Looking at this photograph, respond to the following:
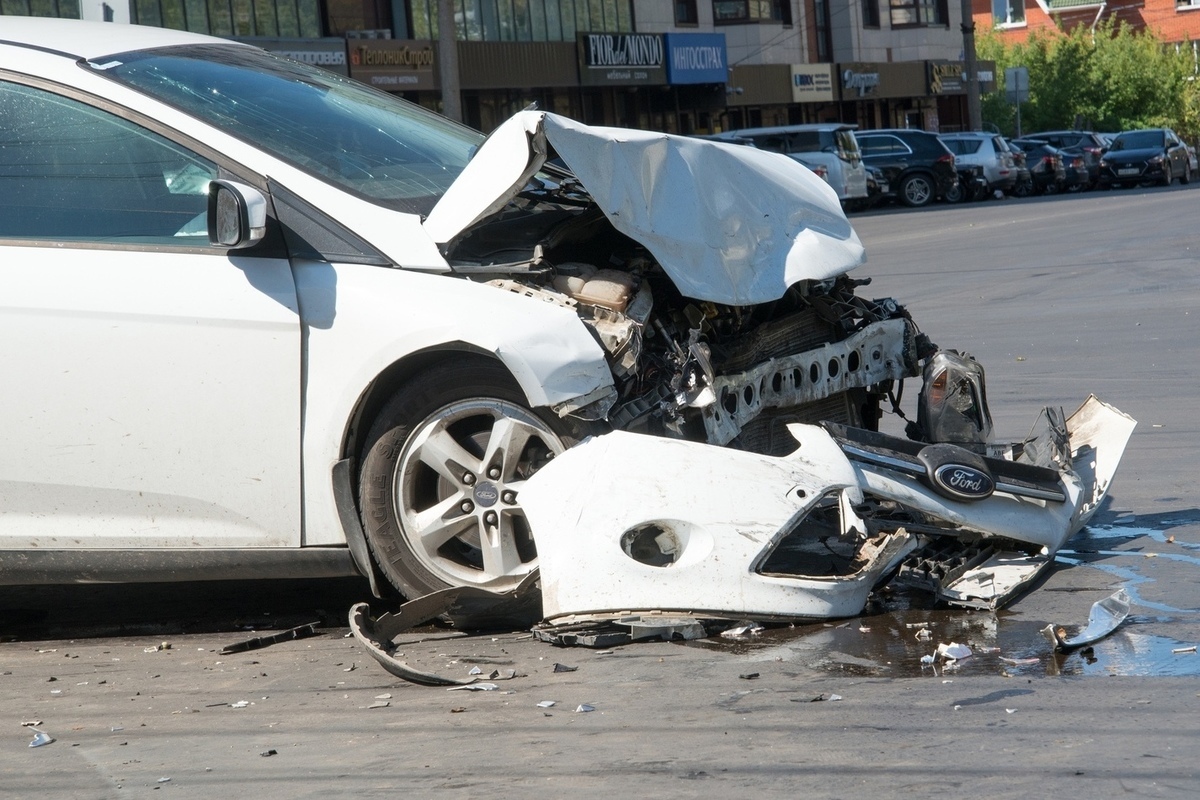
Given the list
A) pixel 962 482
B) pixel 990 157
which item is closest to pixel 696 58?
pixel 990 157

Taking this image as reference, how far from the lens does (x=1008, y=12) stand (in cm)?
8188

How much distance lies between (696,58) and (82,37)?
144 ft

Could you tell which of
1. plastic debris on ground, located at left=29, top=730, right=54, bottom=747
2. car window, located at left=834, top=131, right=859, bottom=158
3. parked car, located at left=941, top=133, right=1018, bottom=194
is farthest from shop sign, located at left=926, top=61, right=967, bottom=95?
plastic debris on ground, located at left=29, top=730, right=54, bottom=747

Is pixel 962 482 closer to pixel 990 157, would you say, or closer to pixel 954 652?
pixel 954 652

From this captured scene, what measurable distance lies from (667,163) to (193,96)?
5.13 feet

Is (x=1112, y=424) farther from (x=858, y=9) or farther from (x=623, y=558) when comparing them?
(x=858, y=9)

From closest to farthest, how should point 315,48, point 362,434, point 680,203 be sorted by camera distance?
point 362,434 < point 680,203 < point 315,48

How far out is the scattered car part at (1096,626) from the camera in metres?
4.21

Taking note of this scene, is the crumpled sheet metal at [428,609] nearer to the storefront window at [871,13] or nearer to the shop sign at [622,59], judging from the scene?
the shop sign at [622,59]

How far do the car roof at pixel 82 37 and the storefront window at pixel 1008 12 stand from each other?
81493 millimetres

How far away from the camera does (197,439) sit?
15.6ft

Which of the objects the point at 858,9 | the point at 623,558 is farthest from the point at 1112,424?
the point at 858,9

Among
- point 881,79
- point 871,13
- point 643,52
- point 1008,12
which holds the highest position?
point 1008,12

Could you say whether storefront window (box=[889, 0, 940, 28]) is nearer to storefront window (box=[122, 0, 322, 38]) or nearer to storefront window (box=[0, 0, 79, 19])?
storefront window (box=[122, 0, 322, 38])
